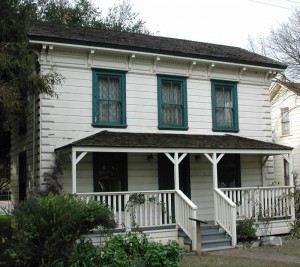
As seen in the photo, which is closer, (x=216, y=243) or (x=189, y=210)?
(x=189, y=210)

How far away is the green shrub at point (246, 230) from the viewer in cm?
1352

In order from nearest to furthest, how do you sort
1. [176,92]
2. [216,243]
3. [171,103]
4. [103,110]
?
[216,243]
[103,110]
[171,103]
[176,92]

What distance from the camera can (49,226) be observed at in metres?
8.27

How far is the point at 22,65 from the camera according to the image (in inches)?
410

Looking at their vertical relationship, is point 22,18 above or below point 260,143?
above

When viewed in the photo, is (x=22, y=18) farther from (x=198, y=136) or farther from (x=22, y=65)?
(x=198, y=136)

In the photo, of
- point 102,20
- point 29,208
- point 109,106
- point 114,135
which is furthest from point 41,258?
point 102,20

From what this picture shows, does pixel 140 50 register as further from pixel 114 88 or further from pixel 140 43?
pixel 114 88

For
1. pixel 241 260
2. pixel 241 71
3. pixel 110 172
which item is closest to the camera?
pixel 241 260

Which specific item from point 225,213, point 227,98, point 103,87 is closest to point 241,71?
point 227,98

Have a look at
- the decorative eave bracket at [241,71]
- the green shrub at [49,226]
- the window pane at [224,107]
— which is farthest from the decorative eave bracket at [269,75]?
the green shrub at [49,226]

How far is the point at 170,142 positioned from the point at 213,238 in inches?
120

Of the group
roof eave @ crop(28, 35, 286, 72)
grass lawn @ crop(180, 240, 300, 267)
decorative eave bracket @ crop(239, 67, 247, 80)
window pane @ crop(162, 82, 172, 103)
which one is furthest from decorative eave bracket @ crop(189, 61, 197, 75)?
grass lawn @ crop(180, 240, 300, 267)

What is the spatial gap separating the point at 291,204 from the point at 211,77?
16.4 ft
